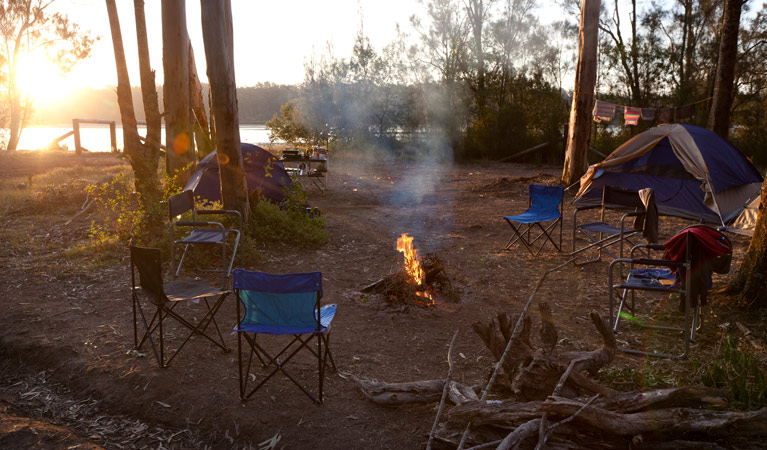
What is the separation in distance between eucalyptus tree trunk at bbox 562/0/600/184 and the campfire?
7442 mm

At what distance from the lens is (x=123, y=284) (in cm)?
583

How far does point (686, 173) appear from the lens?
895 centimetres

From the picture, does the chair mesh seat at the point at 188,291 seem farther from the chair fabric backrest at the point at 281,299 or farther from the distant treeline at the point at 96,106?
the distant treeline at the point at 96,106

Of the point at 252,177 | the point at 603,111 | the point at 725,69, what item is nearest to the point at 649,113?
the point at 603,111

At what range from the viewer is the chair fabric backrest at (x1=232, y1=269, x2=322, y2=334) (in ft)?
10.7

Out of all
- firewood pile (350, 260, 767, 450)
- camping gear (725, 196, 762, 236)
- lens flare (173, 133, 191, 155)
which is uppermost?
lens flare (173, 133, 191, 155)

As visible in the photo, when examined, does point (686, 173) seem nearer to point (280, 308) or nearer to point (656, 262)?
point (656, 262)

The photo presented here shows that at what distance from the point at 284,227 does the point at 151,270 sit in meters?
3.86

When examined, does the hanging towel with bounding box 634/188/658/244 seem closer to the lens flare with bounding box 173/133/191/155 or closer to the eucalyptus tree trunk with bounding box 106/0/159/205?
the eucalyptus tree trunk with bounding box 106/0/159/205

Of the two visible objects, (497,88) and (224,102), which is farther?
(497,88)

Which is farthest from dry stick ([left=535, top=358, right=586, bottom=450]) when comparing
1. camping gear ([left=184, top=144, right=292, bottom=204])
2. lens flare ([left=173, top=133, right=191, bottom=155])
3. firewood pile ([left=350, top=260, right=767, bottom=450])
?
lens flare ([left=173, top=133, right=191, bottom=155])

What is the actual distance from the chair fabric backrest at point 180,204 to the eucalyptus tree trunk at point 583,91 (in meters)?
8.60

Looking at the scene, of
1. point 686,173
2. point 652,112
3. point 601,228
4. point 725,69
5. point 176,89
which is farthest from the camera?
point 652,112

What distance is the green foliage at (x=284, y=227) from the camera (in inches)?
291
